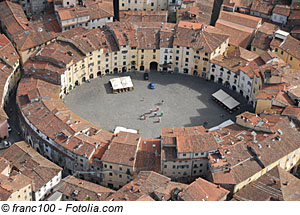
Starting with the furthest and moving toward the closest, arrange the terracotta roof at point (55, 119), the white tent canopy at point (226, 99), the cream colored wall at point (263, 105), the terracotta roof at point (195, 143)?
the white tent canopy at point (226, 99), the cream colored wall at point (263, 105), the terracotta roof at point (55, 119), the terracotta roof at point (195, 143)

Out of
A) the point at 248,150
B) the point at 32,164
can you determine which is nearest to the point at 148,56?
the point at 248,150

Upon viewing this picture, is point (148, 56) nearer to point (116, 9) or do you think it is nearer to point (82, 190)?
point (116, 9)

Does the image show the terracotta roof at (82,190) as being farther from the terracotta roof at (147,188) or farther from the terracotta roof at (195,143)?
the terracotta roof at (195,143)

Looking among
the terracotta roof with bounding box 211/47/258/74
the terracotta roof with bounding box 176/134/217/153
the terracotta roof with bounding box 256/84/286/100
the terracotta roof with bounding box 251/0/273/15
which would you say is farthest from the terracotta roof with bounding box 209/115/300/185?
the terracotta roof with bounding box 251/0/273/15

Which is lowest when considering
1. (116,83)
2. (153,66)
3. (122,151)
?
(116,83)

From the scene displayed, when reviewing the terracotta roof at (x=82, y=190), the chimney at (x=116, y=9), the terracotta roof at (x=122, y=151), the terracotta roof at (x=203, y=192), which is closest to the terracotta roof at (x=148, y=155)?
the terracotta roof at (x=122, y=151)

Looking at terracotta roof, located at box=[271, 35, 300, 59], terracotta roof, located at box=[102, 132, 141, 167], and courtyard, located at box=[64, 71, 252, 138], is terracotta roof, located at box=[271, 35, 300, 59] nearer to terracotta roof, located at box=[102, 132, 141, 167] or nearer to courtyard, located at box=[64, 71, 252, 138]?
courtyard, located at box=[64, 71, 252, 138]
